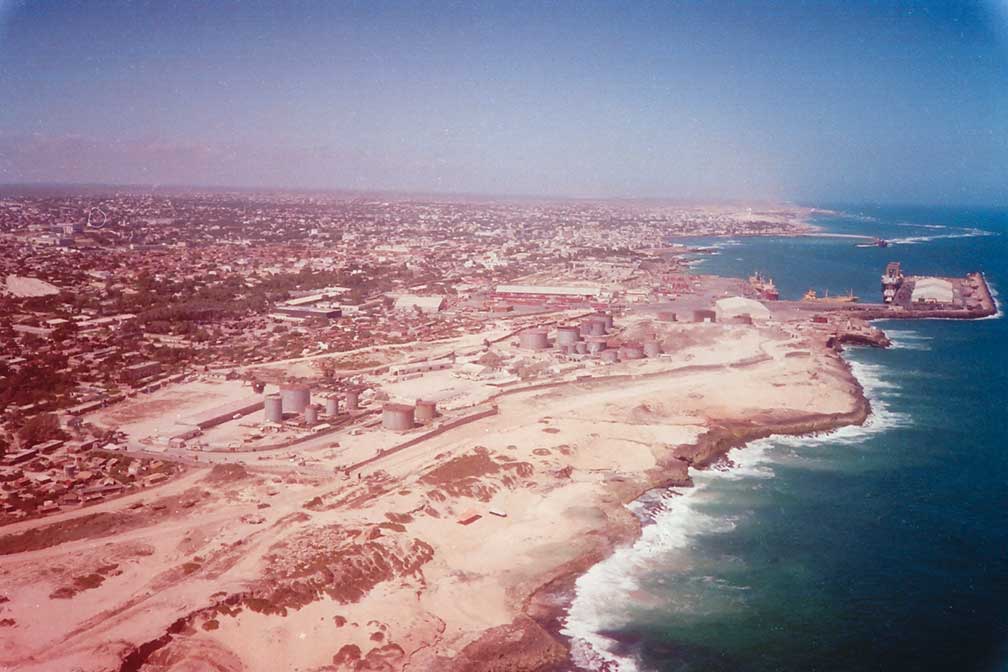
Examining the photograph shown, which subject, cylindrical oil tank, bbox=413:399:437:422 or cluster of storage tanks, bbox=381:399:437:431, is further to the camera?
cylindrical oil tank, bbox=413:399:437:422

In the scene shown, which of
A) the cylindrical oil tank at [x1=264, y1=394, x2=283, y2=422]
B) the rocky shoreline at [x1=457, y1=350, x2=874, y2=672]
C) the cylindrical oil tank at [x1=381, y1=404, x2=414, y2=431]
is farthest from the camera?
the cylindrical oil tank at [x1=264, y1=394, x2=283, y2=422]

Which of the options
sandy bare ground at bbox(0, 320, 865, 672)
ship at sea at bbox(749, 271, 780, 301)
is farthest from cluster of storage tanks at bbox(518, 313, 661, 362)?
ship at sea at bbox(749, 271, 780, 301)

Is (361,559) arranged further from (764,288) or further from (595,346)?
(764,288)

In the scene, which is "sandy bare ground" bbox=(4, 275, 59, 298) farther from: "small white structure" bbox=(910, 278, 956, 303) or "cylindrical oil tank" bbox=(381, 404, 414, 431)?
"small white structure" bbox=(910, 278, 956, 303)

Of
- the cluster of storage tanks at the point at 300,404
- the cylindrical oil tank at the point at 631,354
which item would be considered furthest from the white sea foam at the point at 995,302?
the cluster of storage tanks at the point at 300,404

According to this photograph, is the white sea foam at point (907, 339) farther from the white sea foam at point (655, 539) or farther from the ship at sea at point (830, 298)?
the white sea foam at point (655, 539)

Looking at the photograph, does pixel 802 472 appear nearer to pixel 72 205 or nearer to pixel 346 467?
pixel 346 467

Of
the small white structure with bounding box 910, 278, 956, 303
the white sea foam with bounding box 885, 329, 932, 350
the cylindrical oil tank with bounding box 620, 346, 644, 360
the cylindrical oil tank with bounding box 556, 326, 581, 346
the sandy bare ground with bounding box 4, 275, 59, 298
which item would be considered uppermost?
the sandy bare ground with bounding box 4, 275, 59, 298
